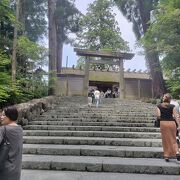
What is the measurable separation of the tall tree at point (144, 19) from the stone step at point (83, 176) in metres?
16.2

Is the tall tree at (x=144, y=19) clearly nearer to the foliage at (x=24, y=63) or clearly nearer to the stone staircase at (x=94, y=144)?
the foliage at (x=24, y=63)

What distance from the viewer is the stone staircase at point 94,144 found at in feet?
21.5

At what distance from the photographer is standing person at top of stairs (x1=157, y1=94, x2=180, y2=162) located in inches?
271

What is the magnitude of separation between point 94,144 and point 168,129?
235 centimetres

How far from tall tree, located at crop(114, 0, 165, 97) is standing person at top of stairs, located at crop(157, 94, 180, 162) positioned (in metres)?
15.0

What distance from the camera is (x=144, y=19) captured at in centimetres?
2458

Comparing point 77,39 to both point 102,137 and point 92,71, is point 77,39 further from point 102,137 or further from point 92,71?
point 102,137

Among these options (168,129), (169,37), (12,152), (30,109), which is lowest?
(12,152)

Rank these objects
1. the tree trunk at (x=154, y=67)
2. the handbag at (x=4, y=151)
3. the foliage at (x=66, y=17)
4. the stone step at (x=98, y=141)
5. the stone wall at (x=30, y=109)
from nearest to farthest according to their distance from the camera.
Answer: the handbag at (x=4, y=151)
the stone step at (x=98, y=141)
the stone wall at (x=30, y=109)
the tree trunk at (x=154, y=67)
the foliage at (x=66, y=17)

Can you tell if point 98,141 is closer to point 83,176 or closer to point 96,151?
point 96,151

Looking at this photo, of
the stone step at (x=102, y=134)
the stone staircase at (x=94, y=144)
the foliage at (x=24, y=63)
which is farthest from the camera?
the foliage at (x=24, y=63)

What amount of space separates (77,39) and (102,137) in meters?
22.0

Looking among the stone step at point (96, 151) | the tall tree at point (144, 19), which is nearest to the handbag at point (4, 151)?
the stone step at point (96, 151)

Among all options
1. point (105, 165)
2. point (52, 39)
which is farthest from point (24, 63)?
point (105, 165)
